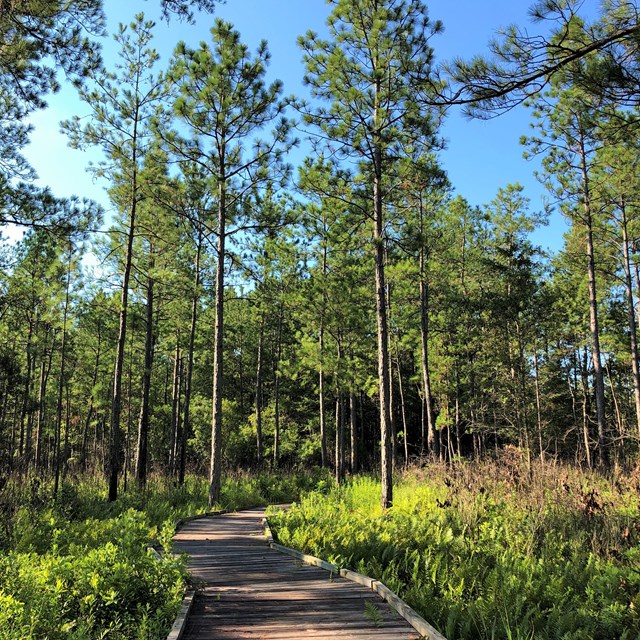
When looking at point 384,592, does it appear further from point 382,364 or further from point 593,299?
point 593,299

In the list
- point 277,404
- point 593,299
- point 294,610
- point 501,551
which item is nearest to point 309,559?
point 294,610

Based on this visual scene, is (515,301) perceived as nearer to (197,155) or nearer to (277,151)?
(277,151)

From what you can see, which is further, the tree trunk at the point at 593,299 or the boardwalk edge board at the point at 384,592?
the tree trunk at the point at 593,299

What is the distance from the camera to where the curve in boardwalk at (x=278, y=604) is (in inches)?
148

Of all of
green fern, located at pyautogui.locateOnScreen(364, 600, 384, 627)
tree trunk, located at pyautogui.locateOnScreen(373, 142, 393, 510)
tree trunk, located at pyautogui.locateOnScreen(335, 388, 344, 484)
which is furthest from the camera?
tree trunk, located at pyautogui.locateOnScreen(335, 388, 344, 484)

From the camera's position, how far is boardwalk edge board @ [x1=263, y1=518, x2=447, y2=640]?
12.0 ft

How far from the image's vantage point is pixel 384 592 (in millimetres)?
4551

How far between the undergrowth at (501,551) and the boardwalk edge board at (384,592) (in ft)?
0.61

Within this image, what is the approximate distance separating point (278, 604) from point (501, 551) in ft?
9.88

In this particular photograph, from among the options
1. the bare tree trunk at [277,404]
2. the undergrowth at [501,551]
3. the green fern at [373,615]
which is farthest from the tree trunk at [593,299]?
the green fern at [373,615]

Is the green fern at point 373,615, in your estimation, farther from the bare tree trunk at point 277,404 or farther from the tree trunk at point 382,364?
the bare tree trunk at point 277,404

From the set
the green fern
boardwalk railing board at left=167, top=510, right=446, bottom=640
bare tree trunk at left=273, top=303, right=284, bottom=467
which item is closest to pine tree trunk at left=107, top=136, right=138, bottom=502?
boardwalk railing board at left=167, top=510, right=446, bottom=640

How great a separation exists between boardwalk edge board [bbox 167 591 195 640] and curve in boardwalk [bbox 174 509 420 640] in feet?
0.20

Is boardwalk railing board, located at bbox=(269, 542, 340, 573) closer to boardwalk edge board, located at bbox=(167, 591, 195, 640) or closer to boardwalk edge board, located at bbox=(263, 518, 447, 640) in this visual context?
boardwalk edge board, located at bbox=(263, 518, 447, 640)
